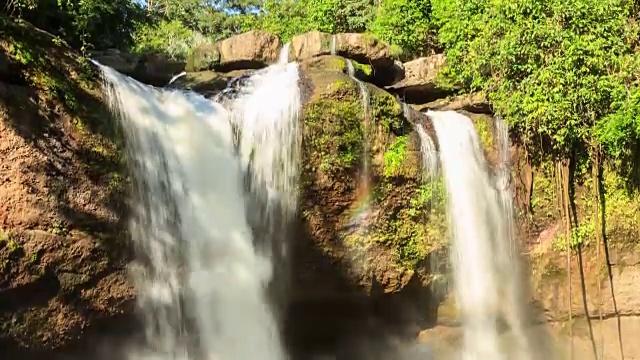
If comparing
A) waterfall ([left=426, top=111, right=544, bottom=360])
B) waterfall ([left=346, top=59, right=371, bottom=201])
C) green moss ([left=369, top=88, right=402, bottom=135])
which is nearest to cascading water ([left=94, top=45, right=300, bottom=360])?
waterfall ([left=346, top=59, right=371, bottom=201])

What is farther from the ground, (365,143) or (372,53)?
(372,53)

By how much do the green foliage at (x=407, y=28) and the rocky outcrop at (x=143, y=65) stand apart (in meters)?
5.79

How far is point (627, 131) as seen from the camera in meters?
9.69

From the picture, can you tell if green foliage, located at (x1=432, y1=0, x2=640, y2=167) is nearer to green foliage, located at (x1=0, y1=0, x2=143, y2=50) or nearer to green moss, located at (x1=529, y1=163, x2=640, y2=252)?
green moss, located at (x1=529, y1=163, x2=640, y2=252)

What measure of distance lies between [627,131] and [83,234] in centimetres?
813

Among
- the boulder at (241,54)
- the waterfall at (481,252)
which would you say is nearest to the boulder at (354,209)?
the waterfall at (481,252)

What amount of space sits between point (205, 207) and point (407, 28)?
9.61m

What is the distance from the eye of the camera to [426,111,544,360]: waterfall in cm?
1016

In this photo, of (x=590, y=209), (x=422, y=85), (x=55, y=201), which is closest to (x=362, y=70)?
(x=422, y=85)

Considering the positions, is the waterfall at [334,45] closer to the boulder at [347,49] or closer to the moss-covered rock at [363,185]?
the boulder at [347,49]

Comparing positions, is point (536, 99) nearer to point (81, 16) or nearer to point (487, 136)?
point (487, 136)

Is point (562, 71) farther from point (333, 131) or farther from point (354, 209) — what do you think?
point (354, 209)

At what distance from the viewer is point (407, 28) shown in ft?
53.1

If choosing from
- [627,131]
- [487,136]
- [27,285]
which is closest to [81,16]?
[27,285]
